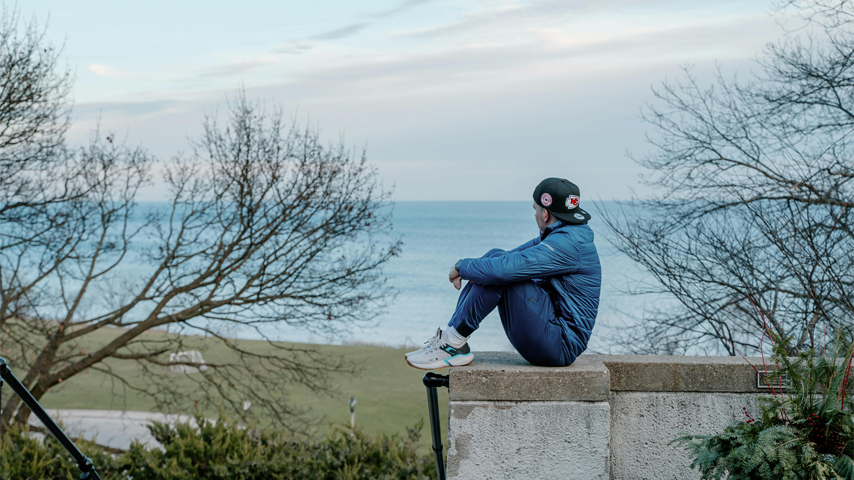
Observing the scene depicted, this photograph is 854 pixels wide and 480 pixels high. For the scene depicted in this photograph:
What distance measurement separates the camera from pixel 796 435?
2602 mm

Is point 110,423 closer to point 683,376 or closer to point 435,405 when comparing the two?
point 435,405

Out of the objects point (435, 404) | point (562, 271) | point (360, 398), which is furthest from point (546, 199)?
point (360, 398)

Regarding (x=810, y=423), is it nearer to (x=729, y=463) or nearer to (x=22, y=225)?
(x=729, y=463)

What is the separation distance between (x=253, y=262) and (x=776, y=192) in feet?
29.2

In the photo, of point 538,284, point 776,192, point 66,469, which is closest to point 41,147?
point 66,469

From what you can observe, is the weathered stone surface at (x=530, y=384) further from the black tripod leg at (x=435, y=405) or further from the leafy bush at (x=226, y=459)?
the leafy bush at (x=226, y=459)

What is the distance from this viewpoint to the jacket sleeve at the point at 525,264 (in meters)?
3.03

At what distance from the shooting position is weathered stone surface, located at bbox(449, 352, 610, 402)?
10.1 feet

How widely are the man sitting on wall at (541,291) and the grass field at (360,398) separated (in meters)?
16.1

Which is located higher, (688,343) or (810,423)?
(810,423)

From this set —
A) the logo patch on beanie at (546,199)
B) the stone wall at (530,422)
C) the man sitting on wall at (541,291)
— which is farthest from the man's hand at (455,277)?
the logo patch on beanie at (546,199)

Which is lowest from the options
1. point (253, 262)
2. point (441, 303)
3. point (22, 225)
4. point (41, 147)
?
point (441, 303)

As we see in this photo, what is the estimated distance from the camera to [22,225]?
34.6 ft

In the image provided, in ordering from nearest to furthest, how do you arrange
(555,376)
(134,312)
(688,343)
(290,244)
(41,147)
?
(555,376), (688,343), (41,147), (290,244), (134,312)
